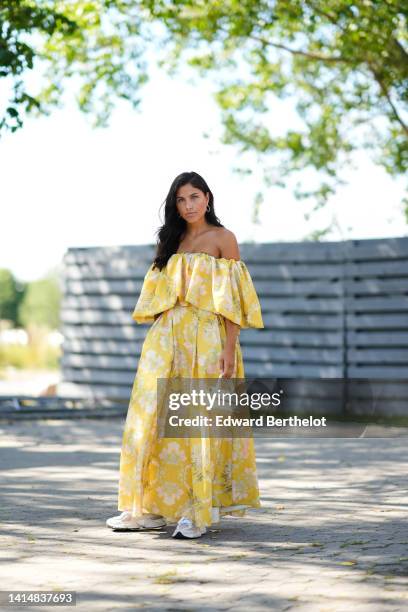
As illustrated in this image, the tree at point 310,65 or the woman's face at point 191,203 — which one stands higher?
the tree at point 310,65

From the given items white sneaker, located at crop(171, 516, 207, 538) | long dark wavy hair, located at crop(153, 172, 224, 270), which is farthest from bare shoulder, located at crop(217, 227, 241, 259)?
white sneaker, located at crop(171, 516, 207, 538)

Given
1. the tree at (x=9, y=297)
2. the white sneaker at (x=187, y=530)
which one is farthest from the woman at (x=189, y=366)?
the tree at (x=9, y=297)

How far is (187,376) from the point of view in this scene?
5742 mm

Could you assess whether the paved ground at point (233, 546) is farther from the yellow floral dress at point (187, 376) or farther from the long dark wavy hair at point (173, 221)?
the long dark wavy hair at point (173, 221)

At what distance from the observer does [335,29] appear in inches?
605

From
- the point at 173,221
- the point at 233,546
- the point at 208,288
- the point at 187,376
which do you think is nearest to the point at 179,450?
the point at 187,376

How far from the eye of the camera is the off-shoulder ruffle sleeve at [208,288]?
5.73 meters

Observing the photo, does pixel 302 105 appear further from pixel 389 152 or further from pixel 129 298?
pixel 129 298

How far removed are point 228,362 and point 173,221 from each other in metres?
0.84

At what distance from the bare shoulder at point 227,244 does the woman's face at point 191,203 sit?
0.52 ft

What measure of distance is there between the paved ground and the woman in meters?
0.16

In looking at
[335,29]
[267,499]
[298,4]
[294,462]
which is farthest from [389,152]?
[267,499]

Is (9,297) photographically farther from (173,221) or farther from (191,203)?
(191,203)

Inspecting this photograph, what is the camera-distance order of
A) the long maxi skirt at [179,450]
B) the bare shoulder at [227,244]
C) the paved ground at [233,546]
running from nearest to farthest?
the paved ground at [233,546], the long maxi skirt at [179,450], the bare shoulder at [227,244]
